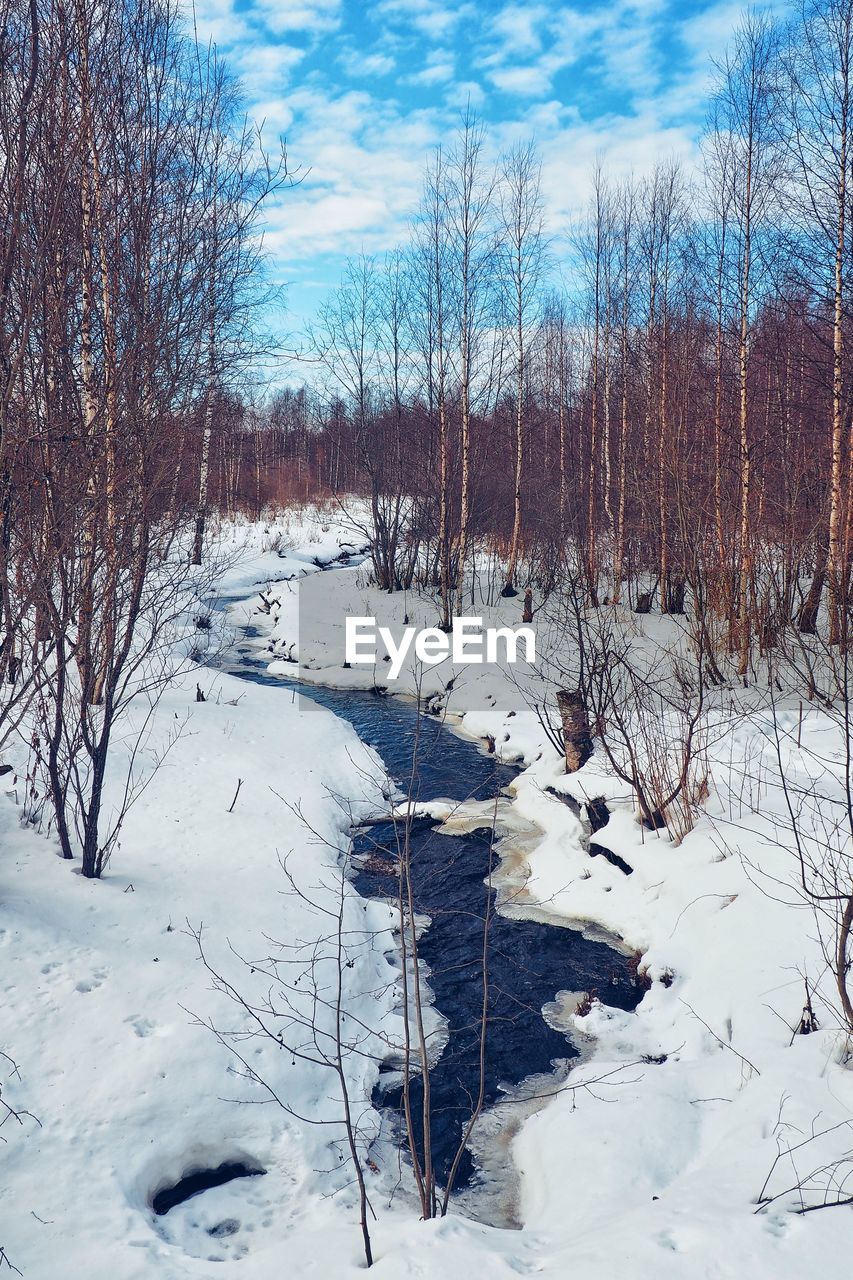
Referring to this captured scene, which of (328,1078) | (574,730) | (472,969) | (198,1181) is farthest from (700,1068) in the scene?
(574,730)

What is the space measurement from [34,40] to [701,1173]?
553 centimetres

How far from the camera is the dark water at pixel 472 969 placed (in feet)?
14.4

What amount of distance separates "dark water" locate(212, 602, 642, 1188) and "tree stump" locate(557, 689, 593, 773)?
948mm

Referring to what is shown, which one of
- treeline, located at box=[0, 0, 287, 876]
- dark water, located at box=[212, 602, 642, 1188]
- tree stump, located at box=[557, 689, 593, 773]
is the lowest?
dark water, located at box=[212, 602, 642, 1188]

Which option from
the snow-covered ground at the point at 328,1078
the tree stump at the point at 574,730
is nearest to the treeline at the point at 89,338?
the snow-covered ground at the point at 328,1078

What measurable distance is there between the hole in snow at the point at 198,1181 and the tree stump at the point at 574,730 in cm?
527

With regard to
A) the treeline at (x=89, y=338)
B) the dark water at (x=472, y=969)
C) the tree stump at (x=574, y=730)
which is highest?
the treeline at (x=89, y=338)

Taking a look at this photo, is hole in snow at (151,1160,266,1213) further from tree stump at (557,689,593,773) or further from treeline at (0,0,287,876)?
tree stump at (557,689,593,773)

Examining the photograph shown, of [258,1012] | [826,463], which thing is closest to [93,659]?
[258,1012]

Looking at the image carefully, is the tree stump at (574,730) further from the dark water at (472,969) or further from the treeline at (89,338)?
the treeline at (89,338)

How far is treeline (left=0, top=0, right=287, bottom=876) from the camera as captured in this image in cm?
368

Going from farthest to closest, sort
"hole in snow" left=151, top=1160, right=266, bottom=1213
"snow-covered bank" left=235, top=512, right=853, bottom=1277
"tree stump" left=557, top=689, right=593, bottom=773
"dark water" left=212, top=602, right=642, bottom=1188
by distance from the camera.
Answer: "tree stump" left=557, top=689, right=593, bottom=773 < "dark water" left=212, top=602, right=642, bottom=1188 < "hole in snow" left=151, top=1160, right=266, bottom=1213 < "snow-covered bank" left=235, top=512, right=853, bottom=1277

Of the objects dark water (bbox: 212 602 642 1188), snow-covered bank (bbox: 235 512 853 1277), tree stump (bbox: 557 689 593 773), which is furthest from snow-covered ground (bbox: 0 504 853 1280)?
tree stump (bbox: 557 689 593 773)

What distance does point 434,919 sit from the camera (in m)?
6.17
